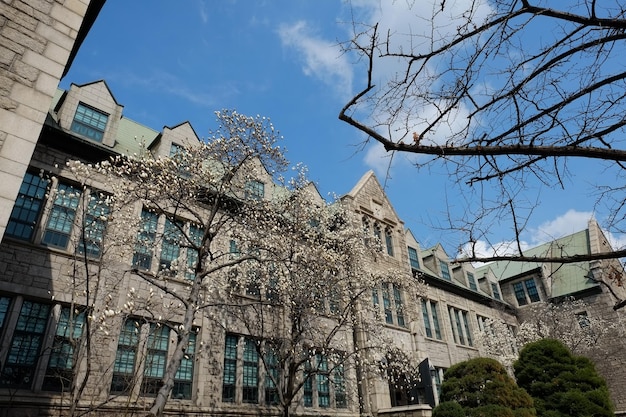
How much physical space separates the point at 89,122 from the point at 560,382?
21.3 meters

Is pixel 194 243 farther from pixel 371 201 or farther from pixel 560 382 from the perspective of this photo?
pixel 560 382

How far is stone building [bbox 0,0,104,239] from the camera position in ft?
17.7

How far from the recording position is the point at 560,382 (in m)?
16.2

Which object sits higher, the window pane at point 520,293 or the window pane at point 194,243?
the window pane at point 520,293

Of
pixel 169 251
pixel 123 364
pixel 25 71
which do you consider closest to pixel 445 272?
pixel 169 251

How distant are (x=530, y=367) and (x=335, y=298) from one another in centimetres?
887

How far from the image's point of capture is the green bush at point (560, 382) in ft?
50.2

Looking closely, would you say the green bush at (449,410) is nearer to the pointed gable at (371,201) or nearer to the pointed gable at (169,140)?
the pointed gable at (371,201)

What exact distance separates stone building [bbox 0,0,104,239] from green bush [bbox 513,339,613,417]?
18630 mm

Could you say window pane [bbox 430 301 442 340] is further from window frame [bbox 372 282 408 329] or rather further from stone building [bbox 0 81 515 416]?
window frame [bbox 372 282 408 329]

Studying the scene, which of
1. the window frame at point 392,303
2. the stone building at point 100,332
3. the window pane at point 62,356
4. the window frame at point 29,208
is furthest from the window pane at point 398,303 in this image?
the window frame at point 29,208

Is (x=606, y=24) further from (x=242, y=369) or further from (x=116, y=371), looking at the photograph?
(x=242, y=369)

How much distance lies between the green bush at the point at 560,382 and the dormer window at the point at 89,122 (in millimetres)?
20039

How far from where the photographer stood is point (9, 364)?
10641mm
